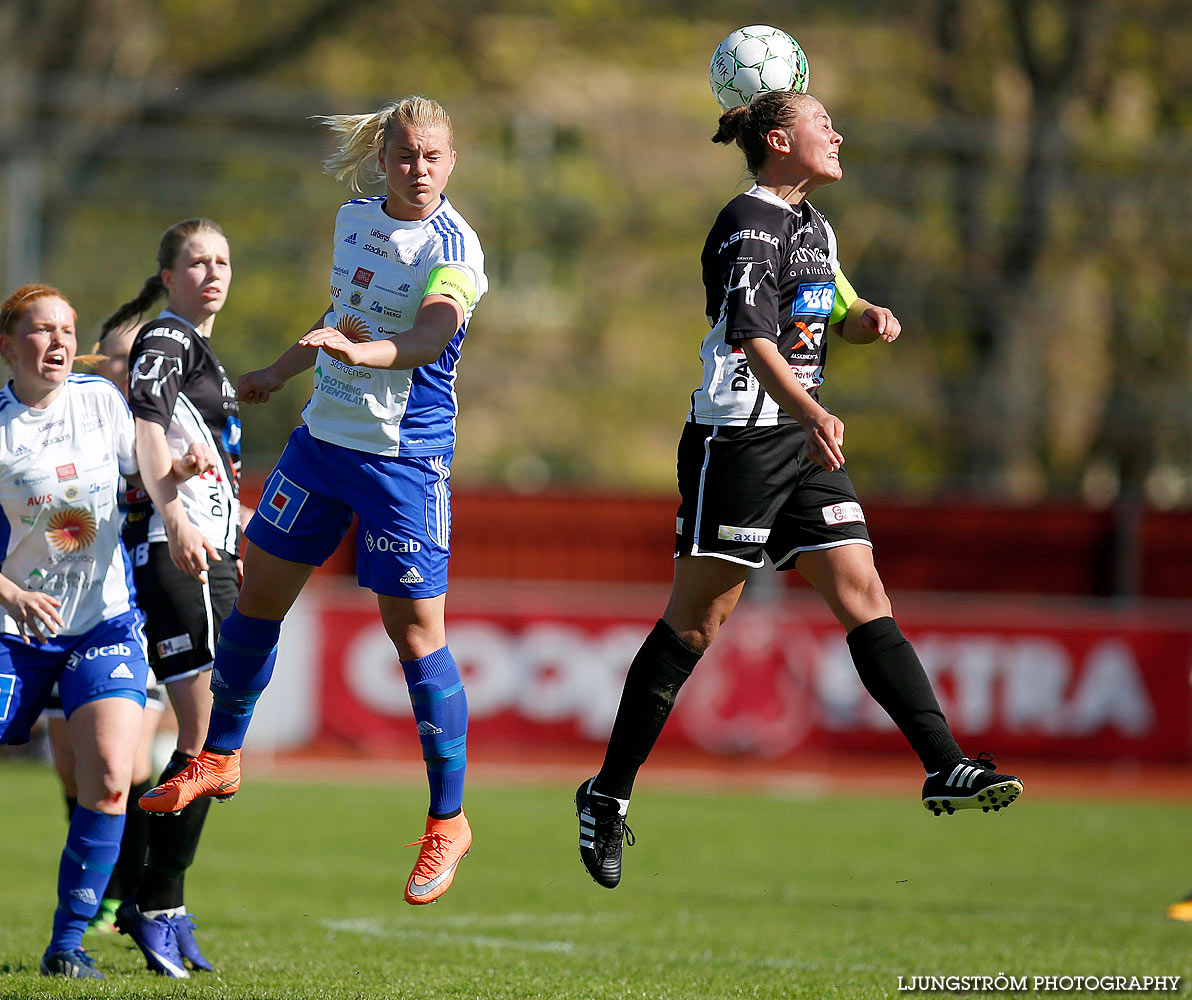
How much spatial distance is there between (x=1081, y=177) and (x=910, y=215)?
2.38 m

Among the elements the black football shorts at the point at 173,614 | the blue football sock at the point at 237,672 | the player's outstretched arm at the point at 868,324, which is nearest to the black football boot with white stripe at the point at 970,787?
the player's outstretched arm at the point at 868,324

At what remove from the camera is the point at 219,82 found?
23.6 meters

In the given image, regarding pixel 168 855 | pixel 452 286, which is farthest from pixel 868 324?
pixel 168 855

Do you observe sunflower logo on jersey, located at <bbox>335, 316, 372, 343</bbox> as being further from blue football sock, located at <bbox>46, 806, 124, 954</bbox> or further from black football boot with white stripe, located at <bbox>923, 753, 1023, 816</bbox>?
black football boot with white stripe, located at <bbox>923, 753, 1023, 816</bbox>

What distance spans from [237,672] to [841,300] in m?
2.30

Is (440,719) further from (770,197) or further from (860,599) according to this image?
(770,197)

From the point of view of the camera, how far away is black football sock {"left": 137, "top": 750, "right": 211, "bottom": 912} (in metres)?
5.84

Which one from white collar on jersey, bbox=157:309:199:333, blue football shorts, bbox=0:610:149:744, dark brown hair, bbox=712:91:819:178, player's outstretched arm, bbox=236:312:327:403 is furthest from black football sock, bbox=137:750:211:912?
dark brown hair, bbox=712:91:819:178

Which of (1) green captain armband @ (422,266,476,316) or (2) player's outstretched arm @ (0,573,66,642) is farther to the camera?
(2) player's outstretched arm @ (0,573,66,642)

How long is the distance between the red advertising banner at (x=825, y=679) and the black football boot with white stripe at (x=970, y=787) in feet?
31.9

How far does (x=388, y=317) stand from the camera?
197 inches

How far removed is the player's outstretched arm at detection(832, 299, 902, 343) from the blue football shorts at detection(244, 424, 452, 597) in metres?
1.40

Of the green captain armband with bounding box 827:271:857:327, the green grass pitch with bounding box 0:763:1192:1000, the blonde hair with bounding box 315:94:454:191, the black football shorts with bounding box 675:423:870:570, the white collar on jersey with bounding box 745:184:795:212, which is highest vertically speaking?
the blonde hair with bounding box 315:94:454:191

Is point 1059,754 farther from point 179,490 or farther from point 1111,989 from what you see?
point 179,490
